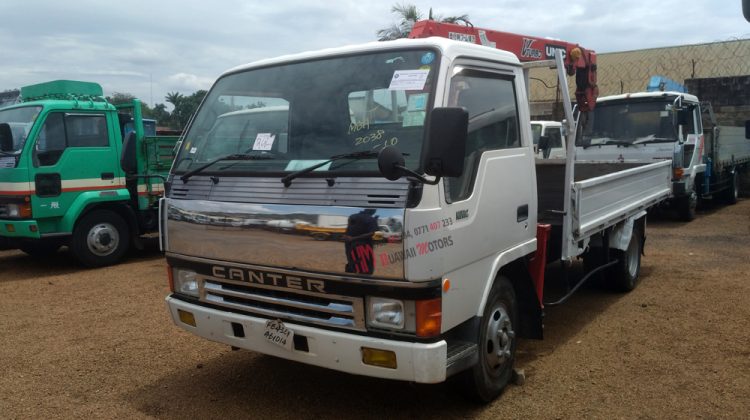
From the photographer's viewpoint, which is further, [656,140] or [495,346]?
[656,140]

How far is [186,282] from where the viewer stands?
381 centimetres

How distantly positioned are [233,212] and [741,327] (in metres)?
4.29

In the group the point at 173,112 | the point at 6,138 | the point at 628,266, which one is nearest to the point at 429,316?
the point at 628,266

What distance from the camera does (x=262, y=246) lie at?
3.33 meters

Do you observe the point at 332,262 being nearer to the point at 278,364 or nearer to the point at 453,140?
the point at 453,140

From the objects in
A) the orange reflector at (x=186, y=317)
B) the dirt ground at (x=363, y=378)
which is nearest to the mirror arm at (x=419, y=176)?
the dirt ground at (x=363, y=378)

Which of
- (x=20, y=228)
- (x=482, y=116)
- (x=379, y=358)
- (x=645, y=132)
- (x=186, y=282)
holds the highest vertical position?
(x=482, y=116)

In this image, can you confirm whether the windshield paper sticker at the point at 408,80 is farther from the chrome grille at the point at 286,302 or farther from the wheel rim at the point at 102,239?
the wheel rim at the point at 102,239

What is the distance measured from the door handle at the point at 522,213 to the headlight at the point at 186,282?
203 cm

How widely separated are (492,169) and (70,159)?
21.0ft

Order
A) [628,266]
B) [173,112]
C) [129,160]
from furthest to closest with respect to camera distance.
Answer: [173,112] → [628,266] → [129,160]

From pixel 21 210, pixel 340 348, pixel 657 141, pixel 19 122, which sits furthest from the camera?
pixel 657 141

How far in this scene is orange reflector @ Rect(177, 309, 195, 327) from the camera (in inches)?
147

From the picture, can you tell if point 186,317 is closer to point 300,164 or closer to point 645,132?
point 300,164
